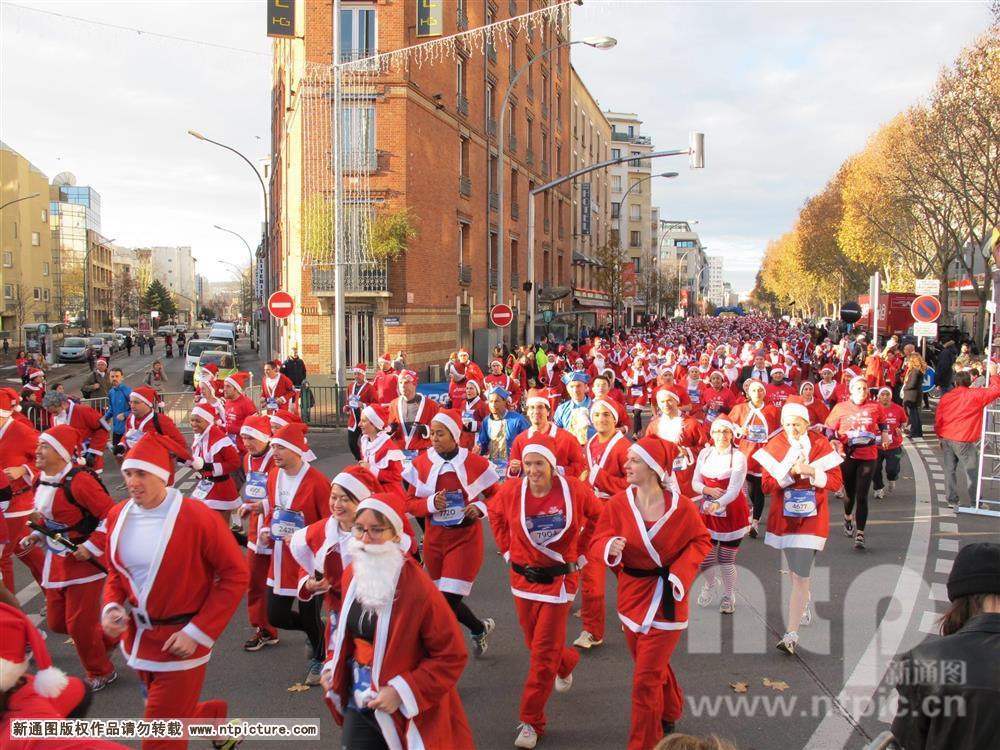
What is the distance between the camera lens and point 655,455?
4.68m

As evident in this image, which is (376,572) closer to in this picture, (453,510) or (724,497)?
(453,510)

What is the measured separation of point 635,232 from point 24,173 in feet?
231

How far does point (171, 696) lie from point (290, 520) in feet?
5.57

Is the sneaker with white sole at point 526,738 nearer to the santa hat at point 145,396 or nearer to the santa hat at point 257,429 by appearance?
the santa hat at point 257,429

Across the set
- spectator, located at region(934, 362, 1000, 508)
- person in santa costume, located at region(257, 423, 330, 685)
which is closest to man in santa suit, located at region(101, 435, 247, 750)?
person in santa costume, located at region(257, 423, 330, 685)

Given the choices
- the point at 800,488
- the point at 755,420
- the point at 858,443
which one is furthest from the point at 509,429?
the point at 858,443

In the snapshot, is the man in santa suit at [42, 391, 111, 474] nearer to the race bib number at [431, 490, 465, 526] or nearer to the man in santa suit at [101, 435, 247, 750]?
the race bib number at [431, 490, 465, 526]

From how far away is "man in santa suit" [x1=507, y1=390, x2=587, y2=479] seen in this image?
662cm

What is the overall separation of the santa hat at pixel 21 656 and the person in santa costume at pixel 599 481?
135 inches

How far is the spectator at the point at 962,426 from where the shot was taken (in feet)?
36.0

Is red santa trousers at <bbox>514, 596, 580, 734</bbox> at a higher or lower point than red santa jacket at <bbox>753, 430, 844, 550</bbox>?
lower

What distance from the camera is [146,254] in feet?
531

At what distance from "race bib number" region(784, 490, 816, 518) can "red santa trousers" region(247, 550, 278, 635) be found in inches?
163

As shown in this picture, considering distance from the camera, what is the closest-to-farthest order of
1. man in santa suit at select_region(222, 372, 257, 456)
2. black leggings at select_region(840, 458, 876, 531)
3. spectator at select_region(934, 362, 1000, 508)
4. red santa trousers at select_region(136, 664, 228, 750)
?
1. red santa trousers at select_region(136, 664, 228, 750)
2. black leggings at select_region(840, 458, 876, 531)
3. man in santa suit at select_region(222, 372, 257, 456)
4. spectator at select_region(934, 362, 1000, 508)
